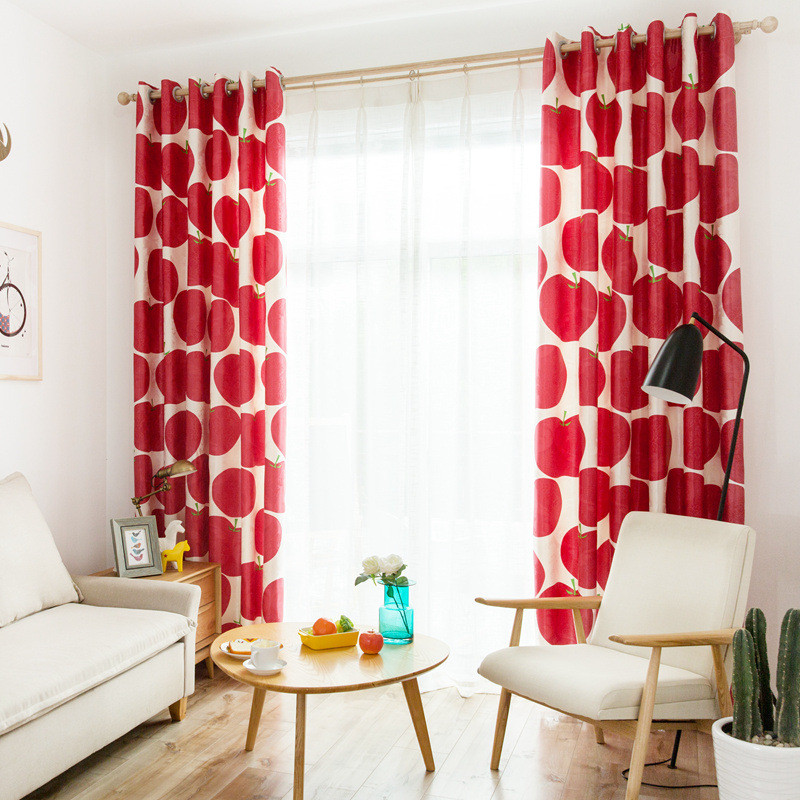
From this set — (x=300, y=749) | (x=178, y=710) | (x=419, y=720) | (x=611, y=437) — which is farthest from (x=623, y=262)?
(x=178, y=710)

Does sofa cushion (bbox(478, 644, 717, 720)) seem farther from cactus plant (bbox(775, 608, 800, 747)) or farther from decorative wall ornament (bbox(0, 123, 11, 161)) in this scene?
decorative wall ornament (bbox(0, 123, 11, 161))

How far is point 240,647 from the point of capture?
236 centimetres

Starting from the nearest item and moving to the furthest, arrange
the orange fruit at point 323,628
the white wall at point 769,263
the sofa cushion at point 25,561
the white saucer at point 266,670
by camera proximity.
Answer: the white saucer at point 266,670 → the orange fruit at point 323,628 → the sofa cushion at point 25,561 → the white wall at point 769,263

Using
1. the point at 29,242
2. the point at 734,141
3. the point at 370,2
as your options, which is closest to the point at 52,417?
the point at 29,242

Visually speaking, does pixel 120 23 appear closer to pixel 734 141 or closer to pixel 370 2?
pixel 370 2

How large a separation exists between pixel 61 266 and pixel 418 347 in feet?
5.54

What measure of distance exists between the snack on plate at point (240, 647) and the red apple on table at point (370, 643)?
36cm

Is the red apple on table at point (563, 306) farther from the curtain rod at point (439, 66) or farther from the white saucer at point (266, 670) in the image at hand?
the white saucer at point (266, 670)

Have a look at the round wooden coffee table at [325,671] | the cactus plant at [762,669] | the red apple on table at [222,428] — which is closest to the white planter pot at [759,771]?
the cactus plant at [762,669]

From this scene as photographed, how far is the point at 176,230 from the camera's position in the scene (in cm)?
354

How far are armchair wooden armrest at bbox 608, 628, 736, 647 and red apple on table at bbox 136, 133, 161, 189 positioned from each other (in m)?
2.91

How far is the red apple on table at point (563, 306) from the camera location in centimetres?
303

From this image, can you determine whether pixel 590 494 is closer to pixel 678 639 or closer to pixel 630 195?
pixel 678 639

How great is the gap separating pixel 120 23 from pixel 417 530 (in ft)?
8.68
